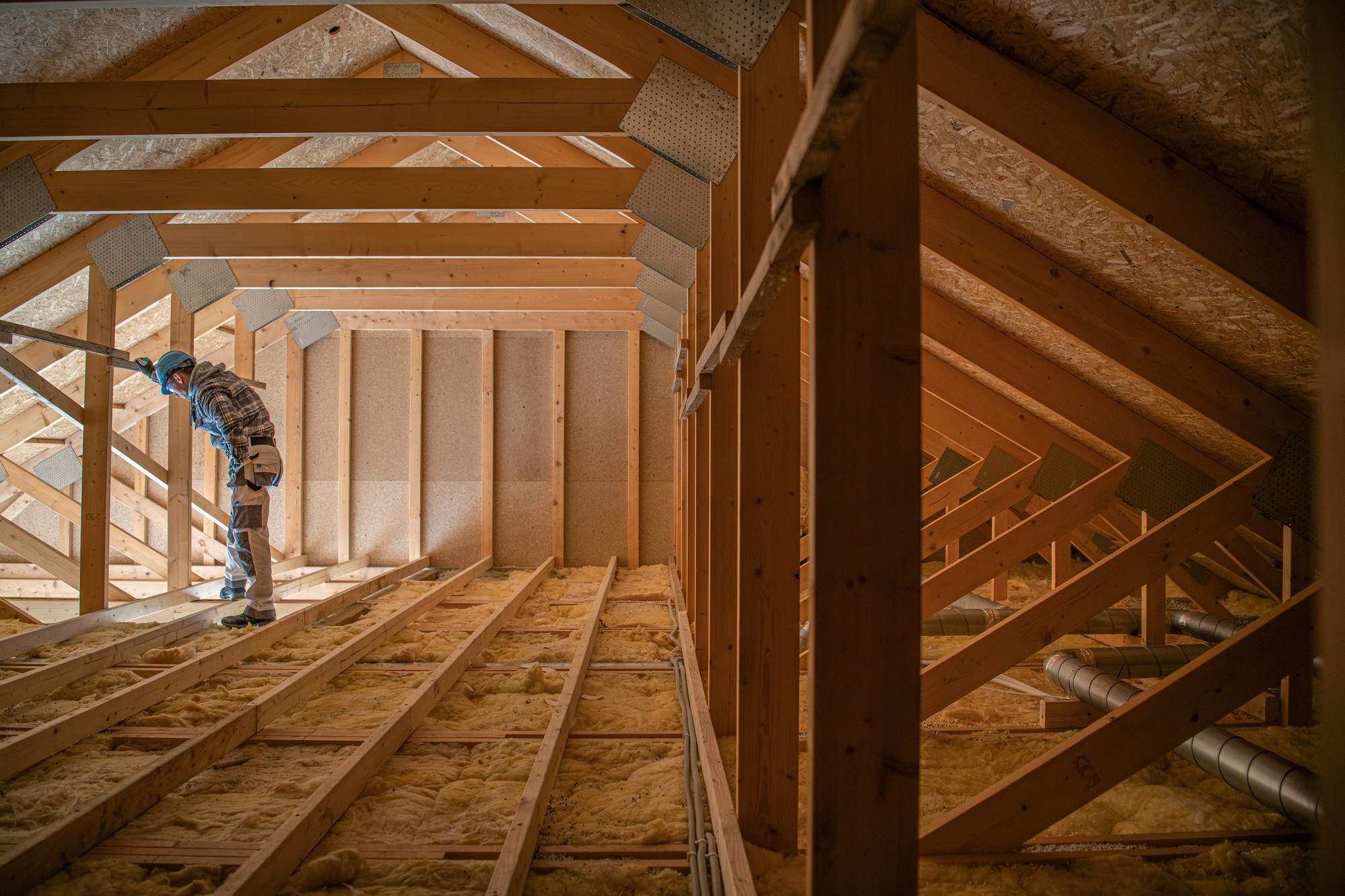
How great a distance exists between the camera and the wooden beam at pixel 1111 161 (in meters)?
1.70

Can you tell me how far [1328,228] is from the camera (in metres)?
0.38

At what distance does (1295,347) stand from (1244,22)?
4.01ft

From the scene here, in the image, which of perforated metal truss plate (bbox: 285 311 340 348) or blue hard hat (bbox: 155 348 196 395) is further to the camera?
perforated metal truss plate (bbox: 285 311 340 348)

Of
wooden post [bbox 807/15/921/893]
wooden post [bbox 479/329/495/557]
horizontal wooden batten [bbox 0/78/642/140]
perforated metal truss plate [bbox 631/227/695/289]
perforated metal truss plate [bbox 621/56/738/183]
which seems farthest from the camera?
wooden post [bbox 479/329/495/557]

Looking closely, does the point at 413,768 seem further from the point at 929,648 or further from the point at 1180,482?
the point at 1180,482

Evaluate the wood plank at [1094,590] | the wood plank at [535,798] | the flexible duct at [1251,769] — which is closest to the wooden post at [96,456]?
the wood plank at [535,798]

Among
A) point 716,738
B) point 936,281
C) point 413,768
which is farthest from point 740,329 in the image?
point 936,281

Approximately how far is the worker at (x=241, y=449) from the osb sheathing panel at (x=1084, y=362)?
11.9 feet

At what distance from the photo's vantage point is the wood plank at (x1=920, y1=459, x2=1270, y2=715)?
2213 millimetres

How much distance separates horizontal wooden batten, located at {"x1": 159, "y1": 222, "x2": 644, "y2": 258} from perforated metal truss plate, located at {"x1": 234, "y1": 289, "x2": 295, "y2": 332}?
5.29ft

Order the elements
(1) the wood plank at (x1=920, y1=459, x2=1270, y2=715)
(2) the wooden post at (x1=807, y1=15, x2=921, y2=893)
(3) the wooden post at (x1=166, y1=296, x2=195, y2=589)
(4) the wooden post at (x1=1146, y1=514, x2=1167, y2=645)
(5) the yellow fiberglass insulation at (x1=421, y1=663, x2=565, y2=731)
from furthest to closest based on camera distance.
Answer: (3) the wooden post at (x1=166, y1=296, x2=195, y2=589) < (4) the wooden post at (x1=1146, y1=514, x2=1167, y2=645) < (5) the yellow fiberglass insulation at (x1=421, y1=663, x2=565, y2=731) < (1) the wood plank at (x1=920, y1=459, x2=1270, y2=715) < (2) the wooden post at (x1=807, y1=15, x2=921, y2=893)

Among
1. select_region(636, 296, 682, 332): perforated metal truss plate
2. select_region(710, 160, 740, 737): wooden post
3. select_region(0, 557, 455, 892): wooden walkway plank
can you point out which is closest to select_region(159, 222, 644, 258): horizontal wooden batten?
select_region(636, 296, 682, 332): perforated metal truss plate

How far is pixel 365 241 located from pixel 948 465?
4447 millimetres

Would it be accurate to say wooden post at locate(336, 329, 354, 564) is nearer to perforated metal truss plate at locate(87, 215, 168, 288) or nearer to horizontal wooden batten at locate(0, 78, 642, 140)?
perforated metal truss plate at locate(87, 215, 168, 288)
